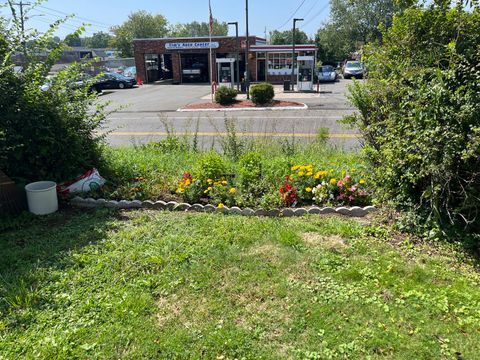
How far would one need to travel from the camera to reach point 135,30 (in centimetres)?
7406

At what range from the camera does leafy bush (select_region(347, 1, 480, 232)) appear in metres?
3.54

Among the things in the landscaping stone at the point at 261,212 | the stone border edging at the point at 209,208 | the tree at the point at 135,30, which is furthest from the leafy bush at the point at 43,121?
the tree at the point at 135,30

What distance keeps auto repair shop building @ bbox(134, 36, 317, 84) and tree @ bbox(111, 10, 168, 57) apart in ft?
117

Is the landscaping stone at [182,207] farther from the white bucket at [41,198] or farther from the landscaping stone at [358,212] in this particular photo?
the landscaping stone at [358,212]

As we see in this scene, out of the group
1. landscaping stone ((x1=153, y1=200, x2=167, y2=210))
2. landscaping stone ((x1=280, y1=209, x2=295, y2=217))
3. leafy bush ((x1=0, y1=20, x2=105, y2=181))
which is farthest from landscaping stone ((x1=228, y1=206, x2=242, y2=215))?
leafy bush ((x1=0, y1=20, x2=105, y2=181))

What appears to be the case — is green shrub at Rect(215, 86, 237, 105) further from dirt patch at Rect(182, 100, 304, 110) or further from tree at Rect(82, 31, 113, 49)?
tree at Rect(82, 31, 113, 49)

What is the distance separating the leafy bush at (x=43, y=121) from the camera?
16.1ft

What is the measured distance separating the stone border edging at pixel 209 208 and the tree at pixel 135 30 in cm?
7027

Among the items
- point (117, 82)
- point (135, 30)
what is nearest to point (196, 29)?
point (135, 30)

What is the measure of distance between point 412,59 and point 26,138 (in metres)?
5.34

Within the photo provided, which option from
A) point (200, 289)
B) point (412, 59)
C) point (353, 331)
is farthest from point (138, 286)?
point (412, 59)

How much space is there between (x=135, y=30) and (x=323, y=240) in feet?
264

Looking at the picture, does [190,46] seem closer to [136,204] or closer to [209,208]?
[136,204]

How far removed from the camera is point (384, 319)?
2.71 meters
